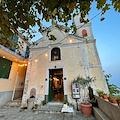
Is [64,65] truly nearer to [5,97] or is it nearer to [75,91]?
[75,91]

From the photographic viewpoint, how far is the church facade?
4875 mm

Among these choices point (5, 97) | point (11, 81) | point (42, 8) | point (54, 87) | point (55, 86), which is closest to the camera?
point (42, 8)

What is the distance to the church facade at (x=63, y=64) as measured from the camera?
4.88m

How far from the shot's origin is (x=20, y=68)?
7441mm

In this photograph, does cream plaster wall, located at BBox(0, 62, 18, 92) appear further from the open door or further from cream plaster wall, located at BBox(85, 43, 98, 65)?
cream plaster wall, located at BBox(85, 43, 98, 65)

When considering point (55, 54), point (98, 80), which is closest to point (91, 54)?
point (98, 80)

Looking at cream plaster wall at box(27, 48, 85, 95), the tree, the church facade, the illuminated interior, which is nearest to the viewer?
the tree

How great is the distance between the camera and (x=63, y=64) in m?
5.48

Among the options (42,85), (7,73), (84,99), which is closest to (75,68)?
(84,99)

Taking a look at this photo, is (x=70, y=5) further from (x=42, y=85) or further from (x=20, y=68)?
(x=20, y=68)

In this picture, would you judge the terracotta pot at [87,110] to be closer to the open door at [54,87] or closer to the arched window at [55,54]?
the open door at [54,87]

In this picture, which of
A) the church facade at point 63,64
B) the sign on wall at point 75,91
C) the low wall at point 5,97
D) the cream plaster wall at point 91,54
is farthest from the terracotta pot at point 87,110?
the low wall at point 5,97

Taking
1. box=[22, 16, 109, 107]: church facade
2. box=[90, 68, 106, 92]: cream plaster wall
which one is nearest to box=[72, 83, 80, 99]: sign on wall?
box=[22, 16, 109, 107]: church facade

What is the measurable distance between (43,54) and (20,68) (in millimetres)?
3672
